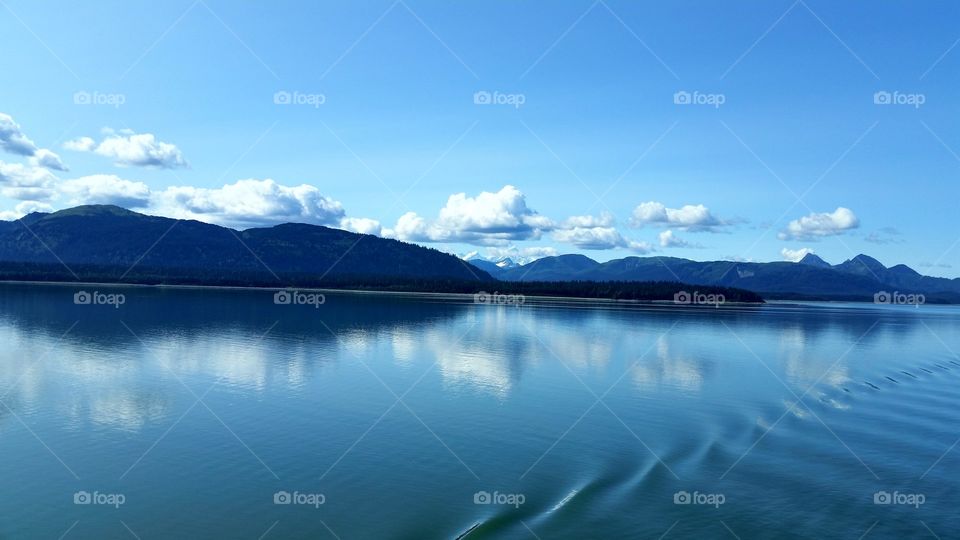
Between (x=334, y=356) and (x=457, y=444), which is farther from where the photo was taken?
(x=334, y=356)

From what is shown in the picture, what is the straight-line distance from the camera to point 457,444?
80.2ft

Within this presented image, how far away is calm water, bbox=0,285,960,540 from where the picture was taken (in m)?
17.0

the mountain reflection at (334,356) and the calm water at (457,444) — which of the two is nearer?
the calm water at (457,444)

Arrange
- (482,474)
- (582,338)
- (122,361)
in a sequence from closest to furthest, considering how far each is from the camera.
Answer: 1. (482,474)
2. (122,361)
3. (582,338)

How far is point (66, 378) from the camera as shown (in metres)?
34.2

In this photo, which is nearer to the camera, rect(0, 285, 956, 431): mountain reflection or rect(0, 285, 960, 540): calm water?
rect(0, 285, 960, 540): calm water

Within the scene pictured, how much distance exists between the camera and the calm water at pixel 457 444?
671 inches

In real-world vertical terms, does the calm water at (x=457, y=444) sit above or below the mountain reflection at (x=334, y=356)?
below

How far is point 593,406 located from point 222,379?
2132 centimetres

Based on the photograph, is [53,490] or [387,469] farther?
[387,469]

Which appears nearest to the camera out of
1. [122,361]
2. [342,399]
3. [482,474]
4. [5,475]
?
[5,475]

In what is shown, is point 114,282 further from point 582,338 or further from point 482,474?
point 482,474

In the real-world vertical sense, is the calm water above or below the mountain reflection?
below

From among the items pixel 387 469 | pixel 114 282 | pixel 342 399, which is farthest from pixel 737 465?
pixel 114 282
